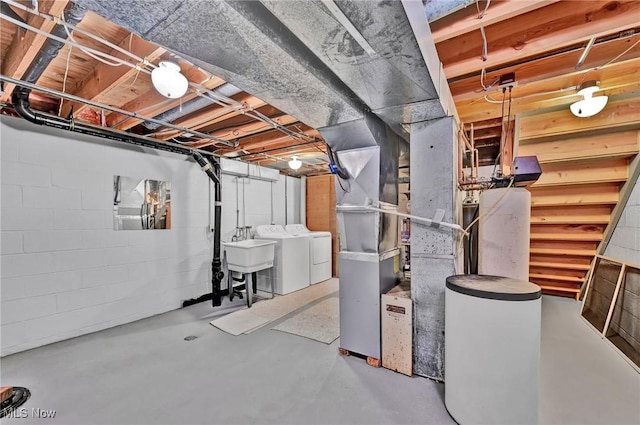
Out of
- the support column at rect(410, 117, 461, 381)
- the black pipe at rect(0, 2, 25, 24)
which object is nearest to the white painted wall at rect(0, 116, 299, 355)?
the black pipe at rect(0, 2, 25, 24)

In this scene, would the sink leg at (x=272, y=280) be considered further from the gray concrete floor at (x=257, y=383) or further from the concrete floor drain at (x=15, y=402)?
the concrete floor drain at (x=15, y=402)

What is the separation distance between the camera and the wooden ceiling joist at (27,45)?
4.16ft

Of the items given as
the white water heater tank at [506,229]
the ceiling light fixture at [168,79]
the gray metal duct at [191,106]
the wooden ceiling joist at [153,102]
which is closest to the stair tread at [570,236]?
the white water heater tank at [506,229]

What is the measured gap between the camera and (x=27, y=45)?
62.7 inches

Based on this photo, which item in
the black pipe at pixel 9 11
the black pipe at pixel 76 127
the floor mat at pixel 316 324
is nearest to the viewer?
the black pipe at pixel 9 11

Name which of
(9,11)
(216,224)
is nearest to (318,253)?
(216,224)

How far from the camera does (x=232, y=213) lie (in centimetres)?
440

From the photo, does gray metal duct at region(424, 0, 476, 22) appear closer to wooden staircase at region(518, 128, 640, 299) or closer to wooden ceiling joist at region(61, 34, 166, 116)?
wooden ceiling joist at region(61, 34, 166, 116)

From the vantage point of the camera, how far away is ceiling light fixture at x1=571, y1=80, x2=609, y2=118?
6.62 feet

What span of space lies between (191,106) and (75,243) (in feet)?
6.22

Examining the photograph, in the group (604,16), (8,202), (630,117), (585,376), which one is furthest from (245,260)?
(630,117)

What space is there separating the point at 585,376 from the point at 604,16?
2.42m

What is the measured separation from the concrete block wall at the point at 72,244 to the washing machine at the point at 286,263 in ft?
4.07

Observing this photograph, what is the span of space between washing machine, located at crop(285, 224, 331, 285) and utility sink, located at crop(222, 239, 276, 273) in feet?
3.29
